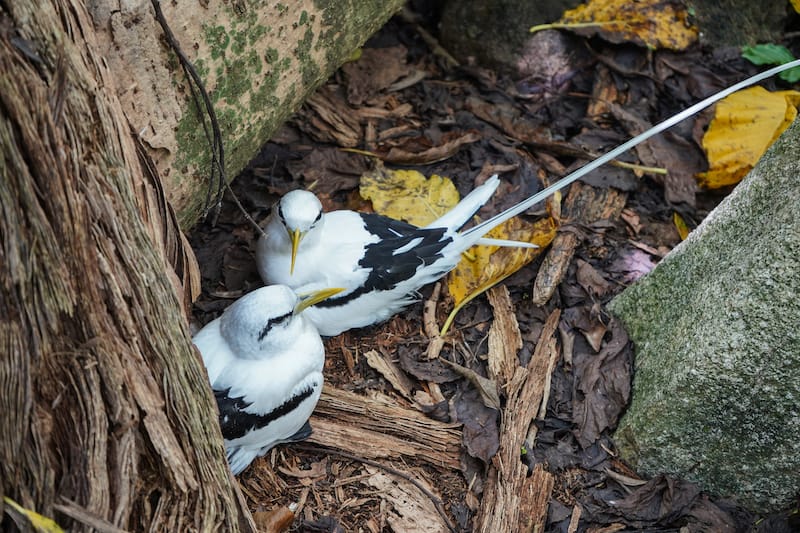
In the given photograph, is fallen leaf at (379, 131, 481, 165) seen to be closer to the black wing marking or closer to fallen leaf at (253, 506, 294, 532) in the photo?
the black wing marking

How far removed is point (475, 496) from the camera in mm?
3229

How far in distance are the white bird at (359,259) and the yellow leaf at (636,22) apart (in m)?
1.62

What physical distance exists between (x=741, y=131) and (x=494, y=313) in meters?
1.70

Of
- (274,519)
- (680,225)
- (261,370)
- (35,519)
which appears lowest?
(680,225)

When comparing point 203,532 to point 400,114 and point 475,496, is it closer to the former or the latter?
point 475,496

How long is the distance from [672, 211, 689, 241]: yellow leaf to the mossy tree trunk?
8.95 ft

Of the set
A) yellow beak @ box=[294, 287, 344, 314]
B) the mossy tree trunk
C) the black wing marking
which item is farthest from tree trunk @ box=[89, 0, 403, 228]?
the black wing marking

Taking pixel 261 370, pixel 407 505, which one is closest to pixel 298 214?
pixel 261 370

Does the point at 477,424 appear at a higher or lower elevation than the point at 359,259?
lower

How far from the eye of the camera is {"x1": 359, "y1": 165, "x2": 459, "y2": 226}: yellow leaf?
4.14 meters

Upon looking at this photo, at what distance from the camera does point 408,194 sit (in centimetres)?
420

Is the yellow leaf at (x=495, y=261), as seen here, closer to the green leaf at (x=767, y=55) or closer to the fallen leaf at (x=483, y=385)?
the fallen leaf at (x=483, y=385)

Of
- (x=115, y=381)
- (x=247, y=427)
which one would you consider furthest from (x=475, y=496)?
(x=115, y=381)

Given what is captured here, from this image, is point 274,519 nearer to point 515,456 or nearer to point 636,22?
point 515,456
